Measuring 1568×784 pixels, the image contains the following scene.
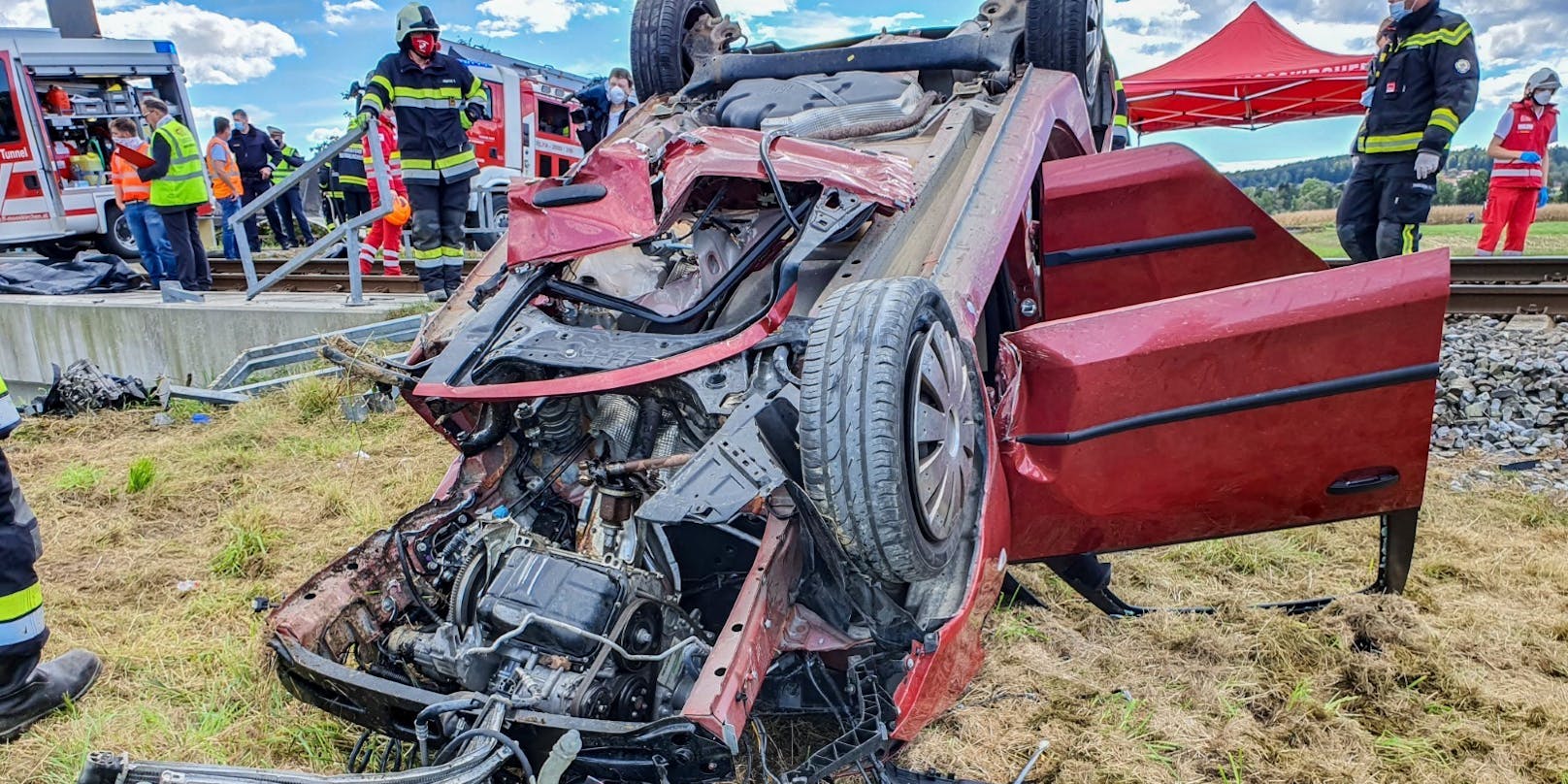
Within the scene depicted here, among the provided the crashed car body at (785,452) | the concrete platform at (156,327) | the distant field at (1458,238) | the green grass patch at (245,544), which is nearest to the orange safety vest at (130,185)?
the concrete platform at (156,327)

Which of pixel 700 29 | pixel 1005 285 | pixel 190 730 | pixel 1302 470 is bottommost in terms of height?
pixel 190 730

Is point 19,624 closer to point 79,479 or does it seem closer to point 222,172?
point 79,479

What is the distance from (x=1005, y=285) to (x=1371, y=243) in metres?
3.89

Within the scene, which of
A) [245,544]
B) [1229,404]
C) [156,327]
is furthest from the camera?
[156,327]

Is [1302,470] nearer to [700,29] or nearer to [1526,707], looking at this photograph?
[1526,707]

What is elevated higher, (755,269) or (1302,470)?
(755,269)

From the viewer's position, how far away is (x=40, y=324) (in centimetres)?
771

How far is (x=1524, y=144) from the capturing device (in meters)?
7.63

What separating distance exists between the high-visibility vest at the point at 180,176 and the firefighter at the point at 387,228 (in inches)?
50.9

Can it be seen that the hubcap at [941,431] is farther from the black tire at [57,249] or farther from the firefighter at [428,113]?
the black tire at [57,249]

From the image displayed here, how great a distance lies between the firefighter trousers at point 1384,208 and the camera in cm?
530

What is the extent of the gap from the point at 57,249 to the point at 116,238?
0.62 meters

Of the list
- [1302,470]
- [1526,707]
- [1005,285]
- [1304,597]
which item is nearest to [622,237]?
[1005,285]

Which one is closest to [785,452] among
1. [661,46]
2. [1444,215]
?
[661,46]
